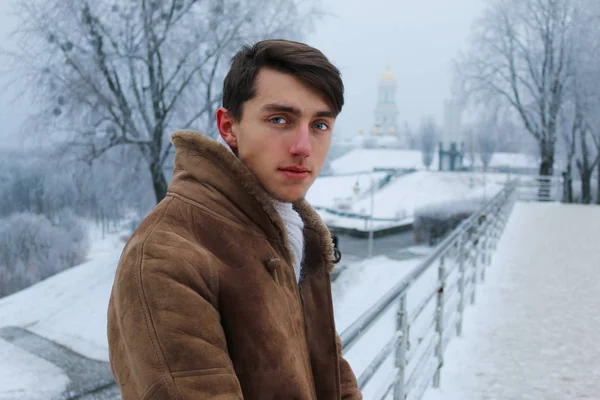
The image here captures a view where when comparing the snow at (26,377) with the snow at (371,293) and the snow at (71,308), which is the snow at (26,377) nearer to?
the snow at (71,308)

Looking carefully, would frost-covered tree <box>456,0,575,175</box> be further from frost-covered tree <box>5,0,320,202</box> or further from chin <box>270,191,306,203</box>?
chin <box>270,191,306,203</box>

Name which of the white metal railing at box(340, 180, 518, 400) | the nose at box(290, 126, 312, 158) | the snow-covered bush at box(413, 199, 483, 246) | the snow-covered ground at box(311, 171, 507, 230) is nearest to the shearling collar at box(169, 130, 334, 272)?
the nose at box(290, 126, 312, 158)

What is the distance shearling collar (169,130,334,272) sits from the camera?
1074 mm

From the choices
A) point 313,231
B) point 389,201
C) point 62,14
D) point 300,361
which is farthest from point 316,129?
point 389,201

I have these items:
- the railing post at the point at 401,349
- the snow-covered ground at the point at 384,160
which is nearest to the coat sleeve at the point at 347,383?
the railing post at the point at 401,349

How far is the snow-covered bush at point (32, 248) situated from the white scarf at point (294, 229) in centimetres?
1496

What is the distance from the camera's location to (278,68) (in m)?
1.13

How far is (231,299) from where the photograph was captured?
102 centimetres

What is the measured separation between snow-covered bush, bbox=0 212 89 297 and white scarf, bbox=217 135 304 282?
15.0 m

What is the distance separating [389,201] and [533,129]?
14998mm

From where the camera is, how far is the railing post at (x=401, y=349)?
2.66 metres

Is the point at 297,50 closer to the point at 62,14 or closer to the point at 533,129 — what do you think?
the point at 62,14

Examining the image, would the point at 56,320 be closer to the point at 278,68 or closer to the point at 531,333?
the point at 531,333

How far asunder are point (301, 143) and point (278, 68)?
16 cm
